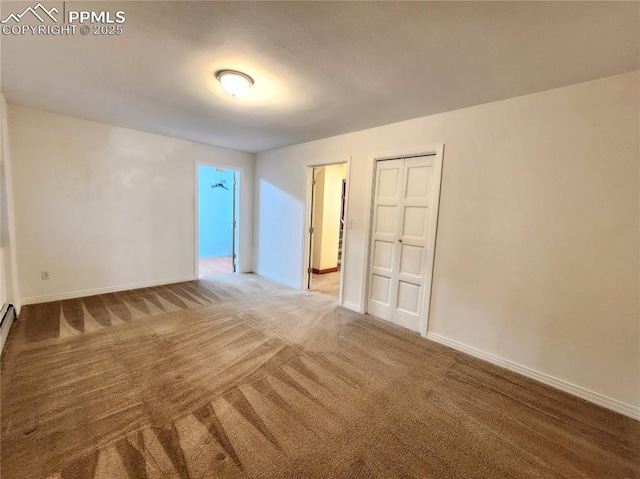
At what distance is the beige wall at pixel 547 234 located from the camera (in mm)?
1861

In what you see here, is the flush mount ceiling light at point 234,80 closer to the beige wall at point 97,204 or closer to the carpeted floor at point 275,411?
the carpeted floor at point 275,411

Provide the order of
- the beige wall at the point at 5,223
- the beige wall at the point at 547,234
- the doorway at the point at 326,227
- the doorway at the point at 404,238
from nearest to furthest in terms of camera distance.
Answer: the beige wall at the point at 547,234, the beige wall at the point at 5,223, the doorway at the point at 404,238, the doorway at the point at 326,227

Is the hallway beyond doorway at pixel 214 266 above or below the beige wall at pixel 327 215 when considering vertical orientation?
below

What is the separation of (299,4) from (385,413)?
2.52 metres

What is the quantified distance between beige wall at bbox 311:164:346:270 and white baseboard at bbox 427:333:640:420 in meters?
3.02

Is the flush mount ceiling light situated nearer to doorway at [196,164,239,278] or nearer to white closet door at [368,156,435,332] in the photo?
white closet door at [368,156,435,332]

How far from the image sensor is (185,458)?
1.40 metres

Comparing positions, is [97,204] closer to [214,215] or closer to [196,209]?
[196,209]

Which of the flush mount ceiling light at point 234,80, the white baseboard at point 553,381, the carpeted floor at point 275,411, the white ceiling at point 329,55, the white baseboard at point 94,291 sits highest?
the white ceiling at point 329,55

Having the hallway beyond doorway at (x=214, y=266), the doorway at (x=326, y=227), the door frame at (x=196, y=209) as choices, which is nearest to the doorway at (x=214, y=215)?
the hallway beyond doorway at (x=214, y=266)

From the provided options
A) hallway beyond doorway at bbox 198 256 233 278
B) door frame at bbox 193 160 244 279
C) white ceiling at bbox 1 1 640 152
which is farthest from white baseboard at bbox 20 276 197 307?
white ceiling at bbox 1 1 640 152

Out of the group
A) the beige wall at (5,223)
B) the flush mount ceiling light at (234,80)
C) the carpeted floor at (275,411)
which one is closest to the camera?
the carpeted floor at (275,411)

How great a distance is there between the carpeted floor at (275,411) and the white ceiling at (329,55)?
2.38 metres

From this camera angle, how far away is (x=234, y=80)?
2.07 meters
